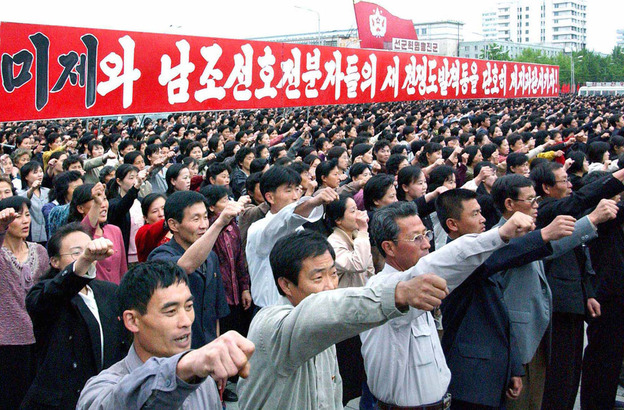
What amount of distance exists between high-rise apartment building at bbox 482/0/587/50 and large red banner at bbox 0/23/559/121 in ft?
399

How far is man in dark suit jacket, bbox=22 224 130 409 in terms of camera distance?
2828 millimetres

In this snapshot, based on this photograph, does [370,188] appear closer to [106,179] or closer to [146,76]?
[106,179]

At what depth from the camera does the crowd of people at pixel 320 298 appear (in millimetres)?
1898

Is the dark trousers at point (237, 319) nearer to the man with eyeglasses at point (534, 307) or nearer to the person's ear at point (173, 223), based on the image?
the person's ear at point (173, 223)

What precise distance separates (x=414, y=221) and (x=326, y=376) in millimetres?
956

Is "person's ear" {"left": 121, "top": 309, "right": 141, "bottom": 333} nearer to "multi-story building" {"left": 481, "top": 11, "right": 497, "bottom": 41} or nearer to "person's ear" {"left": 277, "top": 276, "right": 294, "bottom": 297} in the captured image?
"person's ear" {"left": 277, "top": 276, "right": 294, "bottom": 297}

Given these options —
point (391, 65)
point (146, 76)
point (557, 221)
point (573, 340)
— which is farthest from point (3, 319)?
point (391, 65)

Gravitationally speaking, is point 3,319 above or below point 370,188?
below

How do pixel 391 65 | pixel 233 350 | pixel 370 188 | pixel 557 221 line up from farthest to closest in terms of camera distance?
pixel 391 65, pixel 370 188, pixel 557 221, pixel 233 350

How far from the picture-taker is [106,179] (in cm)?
663

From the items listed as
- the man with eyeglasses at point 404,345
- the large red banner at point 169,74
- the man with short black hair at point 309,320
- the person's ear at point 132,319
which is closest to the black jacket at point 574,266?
the man with eyeglasses at point 404,345

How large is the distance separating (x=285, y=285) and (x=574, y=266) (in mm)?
2240

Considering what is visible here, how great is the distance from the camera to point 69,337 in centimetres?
294

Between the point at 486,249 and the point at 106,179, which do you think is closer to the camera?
the point at 486,249
